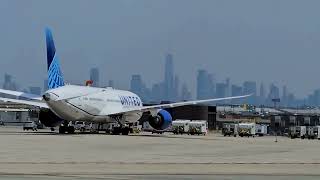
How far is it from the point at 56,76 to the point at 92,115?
20.0 feet

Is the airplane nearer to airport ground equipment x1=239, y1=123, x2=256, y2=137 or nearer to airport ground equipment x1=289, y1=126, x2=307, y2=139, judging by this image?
airport ground equipment x1=239, y1=123, x2=256, y2=137

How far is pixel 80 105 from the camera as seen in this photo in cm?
7288

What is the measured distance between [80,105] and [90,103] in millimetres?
2133

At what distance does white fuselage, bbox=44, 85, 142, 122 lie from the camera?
69.1 m

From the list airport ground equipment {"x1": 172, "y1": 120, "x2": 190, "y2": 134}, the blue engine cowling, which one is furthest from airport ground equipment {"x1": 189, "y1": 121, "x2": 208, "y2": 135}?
the blue engine cowling

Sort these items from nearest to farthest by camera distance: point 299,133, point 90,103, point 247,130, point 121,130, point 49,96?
point 49,96
point 90,103
point 121,130
point 247,130
point 299,133

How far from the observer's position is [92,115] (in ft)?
251

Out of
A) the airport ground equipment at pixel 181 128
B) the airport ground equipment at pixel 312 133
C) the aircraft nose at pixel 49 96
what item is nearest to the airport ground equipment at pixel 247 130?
the airport ground equipment at pixel 312 133

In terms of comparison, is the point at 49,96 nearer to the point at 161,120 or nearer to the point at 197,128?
the point at 161,120

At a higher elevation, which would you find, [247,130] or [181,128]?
[181,128]

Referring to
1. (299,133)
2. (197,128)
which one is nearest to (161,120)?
(197,128)

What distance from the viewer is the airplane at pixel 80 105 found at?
70.3 meters

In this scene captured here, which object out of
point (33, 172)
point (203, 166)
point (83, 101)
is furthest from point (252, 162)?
point (83, 101)

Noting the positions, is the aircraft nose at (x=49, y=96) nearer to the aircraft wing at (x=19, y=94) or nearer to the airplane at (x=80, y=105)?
the airplane at (x=80, y=105)
